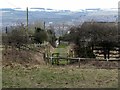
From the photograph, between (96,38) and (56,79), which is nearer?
(56,79)

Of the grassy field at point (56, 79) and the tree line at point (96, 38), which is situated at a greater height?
the tree line at point (96, 38)

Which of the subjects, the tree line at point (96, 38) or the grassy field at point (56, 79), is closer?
the grassy field at point (56, 79)

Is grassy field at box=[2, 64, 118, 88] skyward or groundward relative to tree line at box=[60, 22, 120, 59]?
groundward

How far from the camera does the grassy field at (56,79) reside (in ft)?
20.7

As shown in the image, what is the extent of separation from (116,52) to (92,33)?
142 centimetres

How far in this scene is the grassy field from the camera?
6.31 m

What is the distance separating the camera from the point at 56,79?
22.6ft

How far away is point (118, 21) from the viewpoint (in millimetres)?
12680

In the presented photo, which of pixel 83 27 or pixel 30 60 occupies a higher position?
pixel 83 27

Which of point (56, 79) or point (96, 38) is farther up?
point (96, 38)

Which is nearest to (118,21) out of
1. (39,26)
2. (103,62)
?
(103,62)

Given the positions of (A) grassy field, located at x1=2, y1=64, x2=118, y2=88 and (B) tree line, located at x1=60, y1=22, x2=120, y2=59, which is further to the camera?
(B) tree line, located at x1=60, y1=22, x2=120, y2=59

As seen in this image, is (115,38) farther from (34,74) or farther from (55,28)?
(55,28)

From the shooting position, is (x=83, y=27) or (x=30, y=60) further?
(x=83, y=27)
